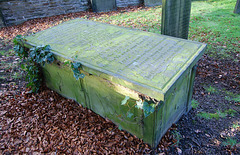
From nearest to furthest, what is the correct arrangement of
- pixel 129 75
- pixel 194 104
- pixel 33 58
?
pixel 129 75, pixel 33 58, pixel 194 104

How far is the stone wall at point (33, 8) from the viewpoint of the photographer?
7.58 metres

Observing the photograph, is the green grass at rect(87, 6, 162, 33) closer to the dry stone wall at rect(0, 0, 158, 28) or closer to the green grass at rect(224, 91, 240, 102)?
the dry stone wall at rect(0, 0, 158, 28)

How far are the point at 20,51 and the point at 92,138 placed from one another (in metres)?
2.41

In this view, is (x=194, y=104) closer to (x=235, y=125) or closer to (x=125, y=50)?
(x=235, y=125)

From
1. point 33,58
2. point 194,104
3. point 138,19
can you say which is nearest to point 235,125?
point 194,104

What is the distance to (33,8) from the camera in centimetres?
817

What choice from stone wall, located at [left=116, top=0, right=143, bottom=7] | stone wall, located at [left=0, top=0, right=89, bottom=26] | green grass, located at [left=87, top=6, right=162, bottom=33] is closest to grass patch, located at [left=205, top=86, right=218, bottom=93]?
green grass, located at [left=87, top=6, right=162, bottom=33]

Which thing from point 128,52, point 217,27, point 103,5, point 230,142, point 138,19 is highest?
point 103,5

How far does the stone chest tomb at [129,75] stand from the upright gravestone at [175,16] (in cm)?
61

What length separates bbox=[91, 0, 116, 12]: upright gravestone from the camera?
370 inches

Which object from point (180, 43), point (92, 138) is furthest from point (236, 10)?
point (92, 138)

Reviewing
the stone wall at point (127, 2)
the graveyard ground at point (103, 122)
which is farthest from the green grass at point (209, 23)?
the stone wall at point (127, 2)

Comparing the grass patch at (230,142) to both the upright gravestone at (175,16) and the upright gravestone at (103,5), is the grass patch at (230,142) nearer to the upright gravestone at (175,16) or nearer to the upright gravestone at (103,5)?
the upright gravestone at (175,16)

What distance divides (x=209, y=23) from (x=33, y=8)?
765cm
